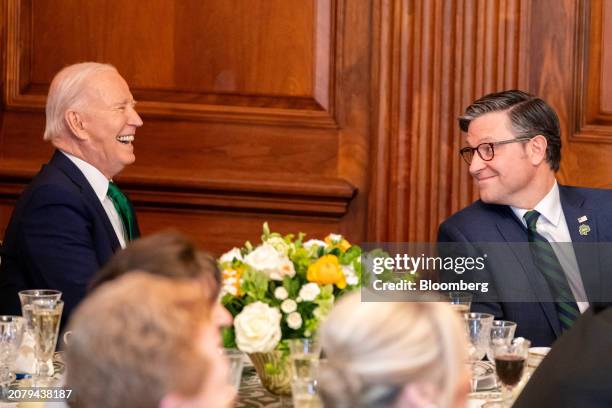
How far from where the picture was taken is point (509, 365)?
2139 millimetres

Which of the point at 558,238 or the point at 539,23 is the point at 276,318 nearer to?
the point at 558,238

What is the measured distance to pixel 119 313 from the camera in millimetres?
1115

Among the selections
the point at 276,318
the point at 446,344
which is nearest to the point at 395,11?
the point at 276,318

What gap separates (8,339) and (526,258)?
1.58m

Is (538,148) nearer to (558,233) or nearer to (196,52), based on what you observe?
(558,233)

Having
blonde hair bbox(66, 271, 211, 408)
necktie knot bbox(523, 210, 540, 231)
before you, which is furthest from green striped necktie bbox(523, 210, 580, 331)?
blonde hair bbox(66, 271, 211, 408)

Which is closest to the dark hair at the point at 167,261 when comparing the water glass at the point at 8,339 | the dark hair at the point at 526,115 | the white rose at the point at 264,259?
the white rose at the point at 264,259

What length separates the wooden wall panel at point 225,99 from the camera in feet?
13.9

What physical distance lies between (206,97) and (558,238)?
1.62m

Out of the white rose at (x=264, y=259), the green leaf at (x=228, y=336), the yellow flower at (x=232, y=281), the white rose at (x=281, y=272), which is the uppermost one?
the white rose at (x=264, y=259)

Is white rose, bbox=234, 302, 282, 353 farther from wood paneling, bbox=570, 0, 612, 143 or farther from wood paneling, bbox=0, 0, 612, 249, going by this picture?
wood paneling, bbox=570, 0, 612, 143

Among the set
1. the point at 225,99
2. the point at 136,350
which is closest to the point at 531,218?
the point at 225,99

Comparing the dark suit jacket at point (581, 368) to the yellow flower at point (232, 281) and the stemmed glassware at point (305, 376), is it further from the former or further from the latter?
the yellow flower at point (232, 281)

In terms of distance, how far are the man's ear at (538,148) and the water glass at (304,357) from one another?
1.54 m
